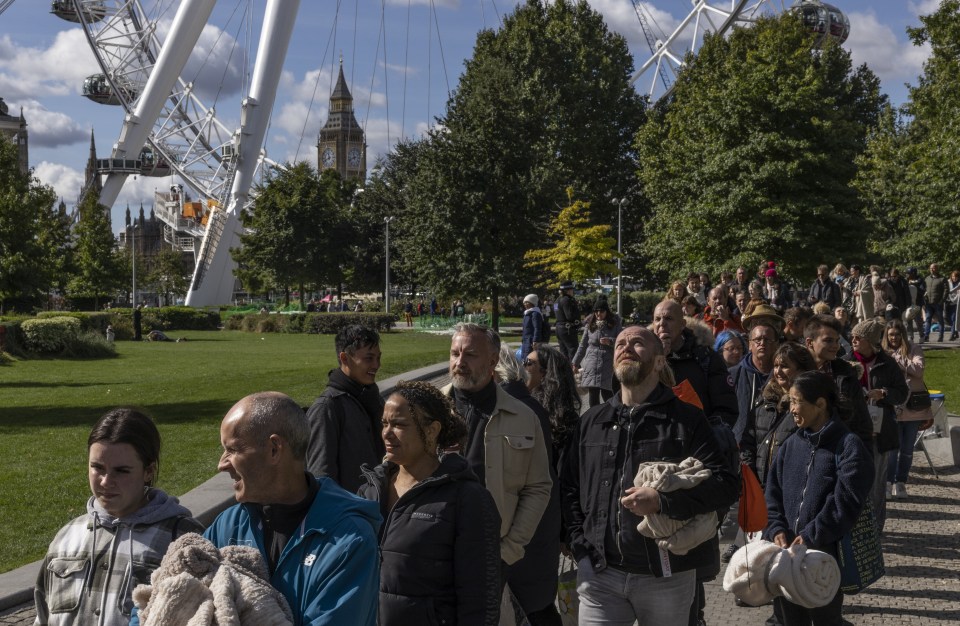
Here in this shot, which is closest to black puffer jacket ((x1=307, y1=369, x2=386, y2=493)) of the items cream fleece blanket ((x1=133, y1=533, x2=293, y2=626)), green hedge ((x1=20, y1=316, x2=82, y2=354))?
cream fleece blanket ((x1=133, y1=533, x2=293, y2=626))

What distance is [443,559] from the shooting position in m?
3.44

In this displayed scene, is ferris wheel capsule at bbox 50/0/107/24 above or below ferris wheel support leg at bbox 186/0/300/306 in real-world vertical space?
above

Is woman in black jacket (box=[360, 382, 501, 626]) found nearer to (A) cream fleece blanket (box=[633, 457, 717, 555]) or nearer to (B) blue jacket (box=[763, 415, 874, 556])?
(A) cream fleece blanket (box=[633, 457, 717, 555])

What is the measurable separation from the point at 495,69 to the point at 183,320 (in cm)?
1865

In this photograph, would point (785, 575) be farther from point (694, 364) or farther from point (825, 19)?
point (825, 19)

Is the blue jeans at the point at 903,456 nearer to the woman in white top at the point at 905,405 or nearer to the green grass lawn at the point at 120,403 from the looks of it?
the woman in white top at the point at 905,405

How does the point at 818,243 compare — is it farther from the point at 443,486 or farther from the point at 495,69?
the point at 443,486

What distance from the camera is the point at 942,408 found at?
12.6 metres

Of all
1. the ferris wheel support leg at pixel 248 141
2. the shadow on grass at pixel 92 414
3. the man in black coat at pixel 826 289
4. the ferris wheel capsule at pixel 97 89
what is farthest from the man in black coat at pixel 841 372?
the ferris wheel capsule at pixel 97 89

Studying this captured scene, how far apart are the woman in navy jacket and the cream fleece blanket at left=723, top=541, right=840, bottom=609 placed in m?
0.17

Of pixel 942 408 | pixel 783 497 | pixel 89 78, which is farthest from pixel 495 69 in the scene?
pixel 89 78

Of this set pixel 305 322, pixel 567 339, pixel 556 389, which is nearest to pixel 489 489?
pixel 556 389

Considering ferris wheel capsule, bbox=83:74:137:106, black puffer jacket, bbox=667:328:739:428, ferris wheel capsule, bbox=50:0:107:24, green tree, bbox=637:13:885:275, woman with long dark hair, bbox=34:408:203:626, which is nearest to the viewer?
woman with long dark hair, bbox=34:408:203:626

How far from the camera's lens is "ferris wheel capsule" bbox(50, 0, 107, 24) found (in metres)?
82.6
